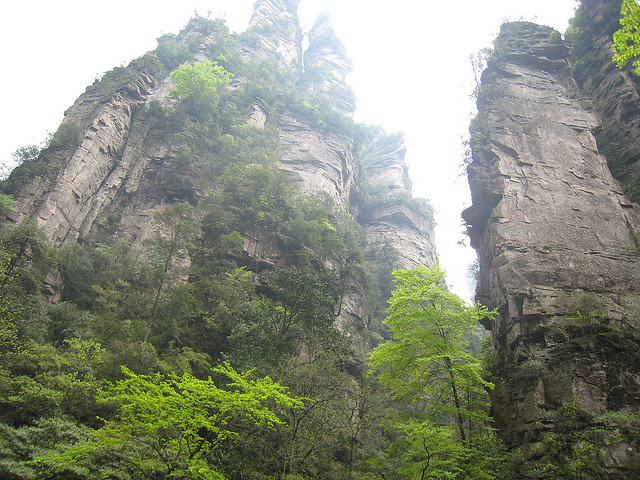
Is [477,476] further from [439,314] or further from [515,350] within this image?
[515,350]

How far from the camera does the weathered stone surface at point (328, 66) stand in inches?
1989

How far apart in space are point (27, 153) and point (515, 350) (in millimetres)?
27479

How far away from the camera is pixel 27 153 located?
847 inches

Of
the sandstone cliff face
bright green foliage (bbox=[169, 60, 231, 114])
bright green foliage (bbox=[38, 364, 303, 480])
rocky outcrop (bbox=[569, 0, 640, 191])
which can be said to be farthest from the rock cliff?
rocky outcrop (bbox=[569, 0, 640, 191])

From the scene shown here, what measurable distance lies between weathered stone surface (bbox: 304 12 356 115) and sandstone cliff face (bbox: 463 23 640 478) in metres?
28.5

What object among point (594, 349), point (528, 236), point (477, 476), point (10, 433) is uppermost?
point (528, 236)

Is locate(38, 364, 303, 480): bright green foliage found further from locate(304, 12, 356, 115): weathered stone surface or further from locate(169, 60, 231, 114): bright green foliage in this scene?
locate(304, 12, 356, 115): weathered stone surface

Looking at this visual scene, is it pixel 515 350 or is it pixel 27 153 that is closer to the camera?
pixel 515 350

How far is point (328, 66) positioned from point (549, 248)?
4657cm

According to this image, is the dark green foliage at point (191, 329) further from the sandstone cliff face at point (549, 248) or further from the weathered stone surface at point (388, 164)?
the weathered stone surface at point (388, 164)

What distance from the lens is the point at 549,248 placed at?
15.3 meters

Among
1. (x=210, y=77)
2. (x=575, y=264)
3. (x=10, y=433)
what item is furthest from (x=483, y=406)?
(x=210, y=77)

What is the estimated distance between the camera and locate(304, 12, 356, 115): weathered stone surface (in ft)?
166

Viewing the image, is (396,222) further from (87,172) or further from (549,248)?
(87,172)
